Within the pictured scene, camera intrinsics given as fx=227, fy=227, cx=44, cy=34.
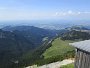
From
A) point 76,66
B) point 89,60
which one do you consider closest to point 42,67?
point 76,66

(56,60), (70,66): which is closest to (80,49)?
(70,66)

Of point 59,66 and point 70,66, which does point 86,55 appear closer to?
point 70,66

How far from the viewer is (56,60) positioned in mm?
40500

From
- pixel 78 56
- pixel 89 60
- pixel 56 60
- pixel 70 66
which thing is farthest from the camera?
pixel 56 60

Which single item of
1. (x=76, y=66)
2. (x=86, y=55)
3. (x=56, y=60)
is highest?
(x=86, y=55)

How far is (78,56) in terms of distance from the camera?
2119 centimetres

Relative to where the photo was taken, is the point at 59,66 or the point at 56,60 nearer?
the point at 59,66

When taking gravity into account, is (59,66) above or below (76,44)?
below

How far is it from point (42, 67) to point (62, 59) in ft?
20.6

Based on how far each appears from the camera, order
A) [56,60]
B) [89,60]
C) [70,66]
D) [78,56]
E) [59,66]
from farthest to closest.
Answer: [56,60]
[59,66]
[70,66]
[78,56]
[89,60]

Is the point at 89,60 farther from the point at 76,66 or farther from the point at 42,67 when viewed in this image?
the point at 42,67

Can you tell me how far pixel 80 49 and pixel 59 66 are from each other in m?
14.7

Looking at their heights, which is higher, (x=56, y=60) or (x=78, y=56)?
(x=78, y=56)

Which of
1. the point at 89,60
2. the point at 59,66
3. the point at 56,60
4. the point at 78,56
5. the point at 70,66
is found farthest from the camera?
the point at 56,60
